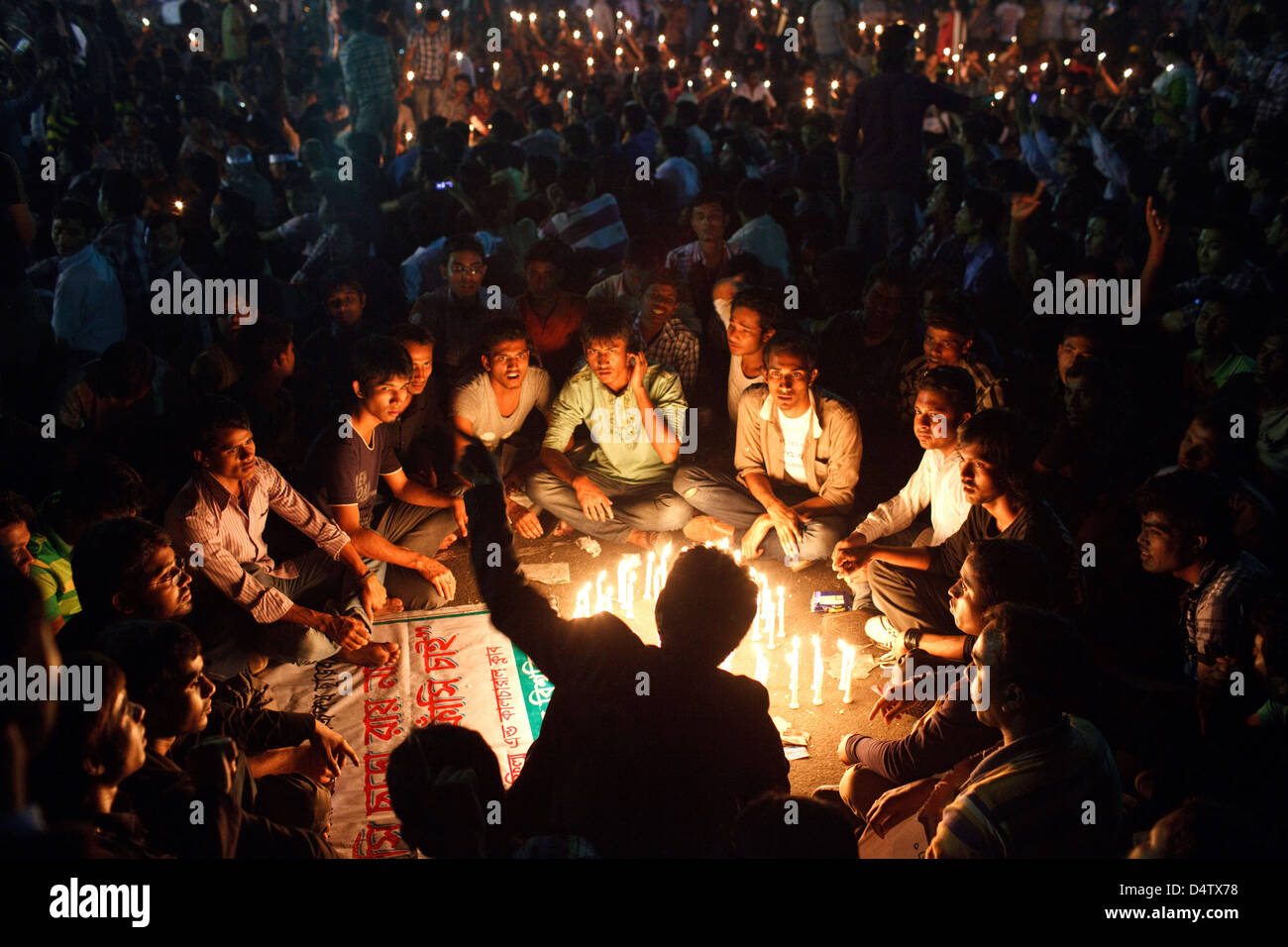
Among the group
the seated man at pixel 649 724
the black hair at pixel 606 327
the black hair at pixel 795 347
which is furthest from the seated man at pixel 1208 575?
the black hair at pixel 606 327

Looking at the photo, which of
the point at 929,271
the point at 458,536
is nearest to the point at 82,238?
the point at 458,536

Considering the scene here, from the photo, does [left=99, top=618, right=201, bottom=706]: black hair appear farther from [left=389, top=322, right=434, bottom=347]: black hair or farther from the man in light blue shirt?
the man in light blue shirt

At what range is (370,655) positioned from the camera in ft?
13.2

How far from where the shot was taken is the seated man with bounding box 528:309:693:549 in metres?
→ 5.27

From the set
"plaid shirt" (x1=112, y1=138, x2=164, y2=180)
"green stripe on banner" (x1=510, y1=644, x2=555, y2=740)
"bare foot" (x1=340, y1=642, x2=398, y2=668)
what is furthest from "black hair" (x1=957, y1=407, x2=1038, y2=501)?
"plaid shirt" (x1=112, y1=138, x2=164, y2=180)

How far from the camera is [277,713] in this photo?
3.27 metres

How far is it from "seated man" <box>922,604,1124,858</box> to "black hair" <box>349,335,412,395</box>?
3.05m

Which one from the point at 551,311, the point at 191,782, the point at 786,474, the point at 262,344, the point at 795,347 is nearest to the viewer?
the point at 191,782

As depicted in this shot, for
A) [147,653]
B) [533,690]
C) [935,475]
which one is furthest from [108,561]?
[935,475]

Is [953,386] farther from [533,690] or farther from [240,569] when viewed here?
[240,569]

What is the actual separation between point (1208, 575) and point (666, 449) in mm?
2911

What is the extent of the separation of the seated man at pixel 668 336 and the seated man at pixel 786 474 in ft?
3.19

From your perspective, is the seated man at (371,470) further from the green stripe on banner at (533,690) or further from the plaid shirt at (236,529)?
the green stripe on banner at (533,690)
